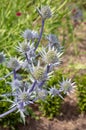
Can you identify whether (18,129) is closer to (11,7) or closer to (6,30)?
(6,30)

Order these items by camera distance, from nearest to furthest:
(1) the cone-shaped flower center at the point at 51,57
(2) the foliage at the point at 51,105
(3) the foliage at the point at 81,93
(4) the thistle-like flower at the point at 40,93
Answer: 1. (1) the cone-shaped flower center at the point at 51,57
2. (4) the thistle-like flower at the point at 40,93
3. (2) the foliage at the point at 51,105
4. (3) the foliage at the point at 81,93

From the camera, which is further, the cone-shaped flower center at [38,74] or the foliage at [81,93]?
the foliage at [81,93]

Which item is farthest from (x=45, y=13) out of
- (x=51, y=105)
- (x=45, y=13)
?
(x=51, y=105)

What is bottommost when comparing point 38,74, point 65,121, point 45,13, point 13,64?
point 38,74

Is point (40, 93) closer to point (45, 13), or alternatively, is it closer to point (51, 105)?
point (45, 13)

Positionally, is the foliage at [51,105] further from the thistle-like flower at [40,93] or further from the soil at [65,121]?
the thistle-like flower at [40,93]

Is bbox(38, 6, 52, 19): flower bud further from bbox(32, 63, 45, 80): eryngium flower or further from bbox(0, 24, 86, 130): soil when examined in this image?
bbox(0, 24, 86, 130): soil

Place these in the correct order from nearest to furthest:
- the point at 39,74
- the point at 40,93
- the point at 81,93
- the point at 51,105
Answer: the point at 39,74 → the point at 40,93 → the point at 51,105 → the point at 81,93

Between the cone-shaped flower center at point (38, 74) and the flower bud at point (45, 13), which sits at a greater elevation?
the flower bud at point (45, 13)

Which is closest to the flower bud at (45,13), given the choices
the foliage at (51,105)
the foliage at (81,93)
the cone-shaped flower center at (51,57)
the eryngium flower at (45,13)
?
the eryngium flower at (45,13)

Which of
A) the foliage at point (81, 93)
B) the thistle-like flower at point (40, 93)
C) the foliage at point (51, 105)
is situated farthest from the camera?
the foliage at point (81, 93)

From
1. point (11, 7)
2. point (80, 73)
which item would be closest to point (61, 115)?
point (80, 73)

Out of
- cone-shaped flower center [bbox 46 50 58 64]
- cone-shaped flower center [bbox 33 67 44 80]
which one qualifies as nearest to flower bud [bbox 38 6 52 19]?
cone-shaped flower center [bbox 46 50 58 64]
